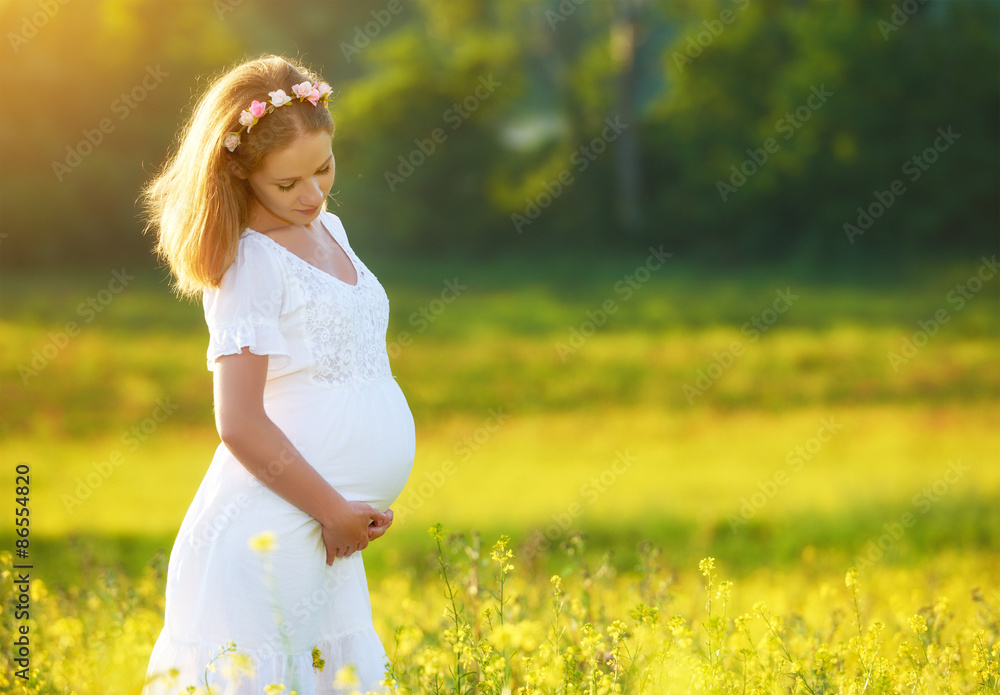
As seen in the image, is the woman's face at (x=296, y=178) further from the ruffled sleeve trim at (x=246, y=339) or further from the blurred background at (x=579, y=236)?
the blurred background at (x=579, y=236)

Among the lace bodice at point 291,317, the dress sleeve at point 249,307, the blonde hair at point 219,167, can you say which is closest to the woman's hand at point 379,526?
the lace bodice at point 291,317

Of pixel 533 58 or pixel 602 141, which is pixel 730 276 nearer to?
pixel 602 141

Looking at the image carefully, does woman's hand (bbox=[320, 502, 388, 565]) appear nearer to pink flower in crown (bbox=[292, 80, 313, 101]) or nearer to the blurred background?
pink flower in crown (bbox=[292, 80, 313, 101])

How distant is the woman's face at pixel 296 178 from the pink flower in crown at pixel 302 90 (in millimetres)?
97

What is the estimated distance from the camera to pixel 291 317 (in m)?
2.26

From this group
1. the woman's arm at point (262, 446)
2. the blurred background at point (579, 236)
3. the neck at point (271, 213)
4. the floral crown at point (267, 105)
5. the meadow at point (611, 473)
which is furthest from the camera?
the blurred background at point (579, 236)

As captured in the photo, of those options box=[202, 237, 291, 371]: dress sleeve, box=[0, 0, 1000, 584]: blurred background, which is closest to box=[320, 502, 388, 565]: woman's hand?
box=[202, 237, 291, 371]: dress sleeve

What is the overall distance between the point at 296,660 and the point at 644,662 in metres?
1.15

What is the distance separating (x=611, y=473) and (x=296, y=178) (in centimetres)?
868

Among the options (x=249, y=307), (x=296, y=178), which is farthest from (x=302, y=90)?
(x=249, y=307)

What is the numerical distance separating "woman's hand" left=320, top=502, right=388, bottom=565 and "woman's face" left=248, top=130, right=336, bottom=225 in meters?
0.72

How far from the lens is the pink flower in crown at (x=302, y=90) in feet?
7.55

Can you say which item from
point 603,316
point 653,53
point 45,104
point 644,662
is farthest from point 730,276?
point 644,662

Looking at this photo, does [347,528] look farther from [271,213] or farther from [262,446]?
[271,213]
